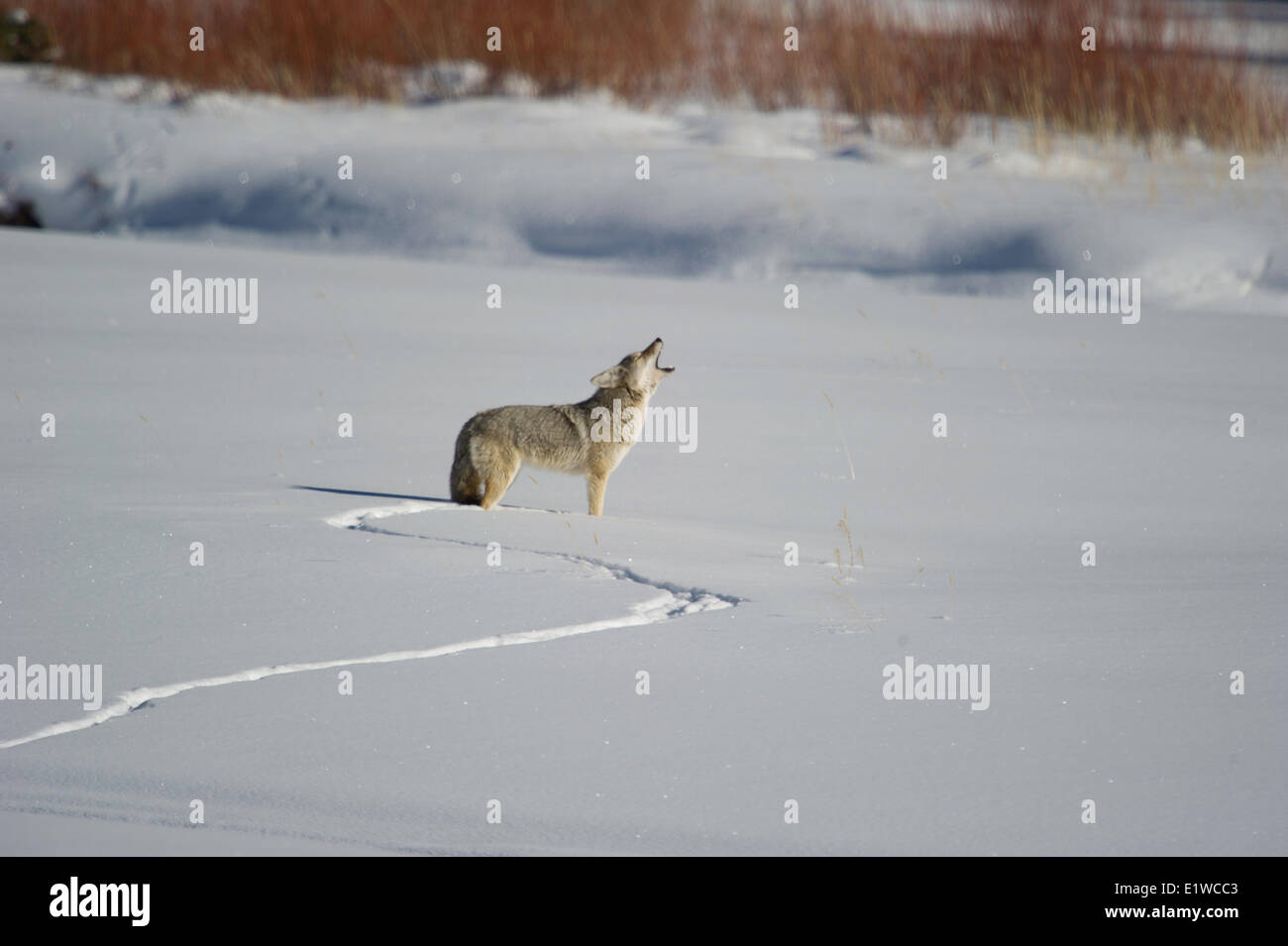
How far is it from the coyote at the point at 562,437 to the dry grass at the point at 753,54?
410 inches

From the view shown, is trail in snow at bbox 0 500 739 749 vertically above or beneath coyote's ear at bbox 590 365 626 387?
beneath

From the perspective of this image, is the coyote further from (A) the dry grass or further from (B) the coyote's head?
(A) the dry grass

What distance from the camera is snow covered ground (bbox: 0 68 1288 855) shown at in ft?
10.7

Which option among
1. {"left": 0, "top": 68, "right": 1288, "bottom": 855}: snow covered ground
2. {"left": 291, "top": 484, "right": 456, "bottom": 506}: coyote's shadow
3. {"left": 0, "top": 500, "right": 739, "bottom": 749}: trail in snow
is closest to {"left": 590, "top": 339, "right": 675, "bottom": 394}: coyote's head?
{"left": 0, "top": 68, "right": 1288, "bottom": 855}: snow covered ground

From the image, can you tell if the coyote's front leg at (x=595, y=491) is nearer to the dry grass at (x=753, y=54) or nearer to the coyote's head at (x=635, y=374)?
the coyote's head at (x=635, y=374)

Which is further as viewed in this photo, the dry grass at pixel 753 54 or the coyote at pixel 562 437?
the dry grass at pixel 753 54

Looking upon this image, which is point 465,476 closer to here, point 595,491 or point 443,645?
point 595,491

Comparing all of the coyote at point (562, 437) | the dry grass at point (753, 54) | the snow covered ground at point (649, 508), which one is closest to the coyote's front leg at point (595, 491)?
the coyote at point (562, 437)

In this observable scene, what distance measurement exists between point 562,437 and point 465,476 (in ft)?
1.36

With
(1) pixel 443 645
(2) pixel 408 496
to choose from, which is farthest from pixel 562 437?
(1) pixel 443 645

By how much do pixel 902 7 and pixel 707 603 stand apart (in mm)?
14420

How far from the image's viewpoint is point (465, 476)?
580 cm

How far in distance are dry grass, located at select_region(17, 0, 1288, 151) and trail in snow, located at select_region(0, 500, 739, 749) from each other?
38.4ft

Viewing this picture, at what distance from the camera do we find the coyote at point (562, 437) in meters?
5.80
